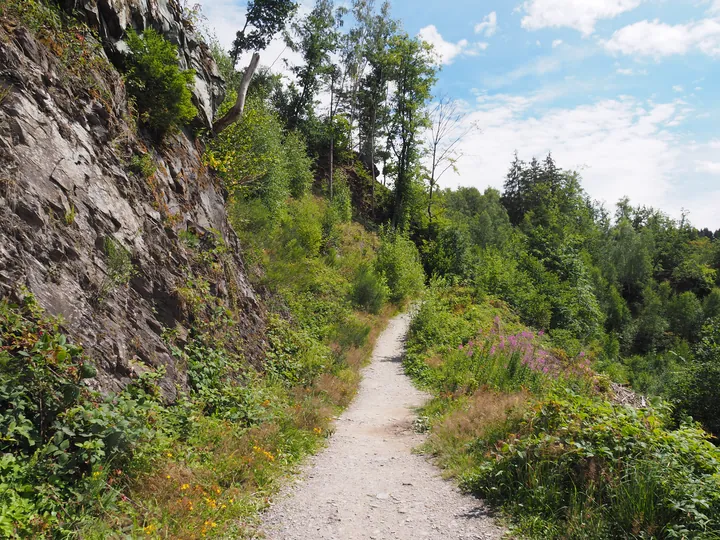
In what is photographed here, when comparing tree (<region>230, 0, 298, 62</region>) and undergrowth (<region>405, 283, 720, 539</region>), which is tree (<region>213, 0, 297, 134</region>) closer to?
tree (<region>230, 0, 298, 62</region>)

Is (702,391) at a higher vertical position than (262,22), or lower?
lower

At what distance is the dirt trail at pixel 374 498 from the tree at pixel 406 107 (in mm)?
26784

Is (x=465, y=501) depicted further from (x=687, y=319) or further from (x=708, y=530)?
(x=687, y=319)

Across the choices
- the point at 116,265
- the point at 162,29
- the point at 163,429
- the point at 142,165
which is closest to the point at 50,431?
the point at 163,429

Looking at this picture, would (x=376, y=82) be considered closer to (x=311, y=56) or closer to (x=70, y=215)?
(x=311, y=56)

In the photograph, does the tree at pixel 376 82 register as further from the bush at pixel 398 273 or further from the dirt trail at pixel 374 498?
the dirt trail at pixel 374 498

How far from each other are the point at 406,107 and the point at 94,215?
31.3 metres

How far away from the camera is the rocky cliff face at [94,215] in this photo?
4488 mm

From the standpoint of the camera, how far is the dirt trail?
4.16m

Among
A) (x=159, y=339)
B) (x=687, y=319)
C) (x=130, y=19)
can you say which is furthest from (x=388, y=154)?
(x=687, y=319)

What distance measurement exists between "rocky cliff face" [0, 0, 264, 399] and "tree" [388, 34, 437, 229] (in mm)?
26364

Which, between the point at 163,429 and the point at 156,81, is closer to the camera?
the point at 163,429

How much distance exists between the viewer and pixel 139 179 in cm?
700

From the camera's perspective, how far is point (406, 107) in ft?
109
